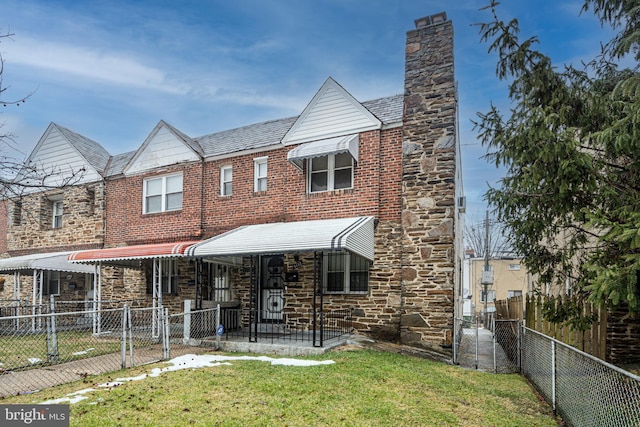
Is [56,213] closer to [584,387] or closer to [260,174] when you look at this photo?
[260,174]

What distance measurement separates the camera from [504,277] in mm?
40719

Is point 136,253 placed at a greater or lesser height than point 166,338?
greater

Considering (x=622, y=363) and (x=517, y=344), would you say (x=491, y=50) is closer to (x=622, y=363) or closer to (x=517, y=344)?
(x=622, y=363)

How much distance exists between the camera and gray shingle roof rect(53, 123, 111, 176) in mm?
18406

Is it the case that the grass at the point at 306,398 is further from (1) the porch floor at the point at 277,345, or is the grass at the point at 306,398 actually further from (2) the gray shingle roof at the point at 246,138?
(2) the gray shingle roof at the point at 246,138

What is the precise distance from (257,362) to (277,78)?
12.2 meters

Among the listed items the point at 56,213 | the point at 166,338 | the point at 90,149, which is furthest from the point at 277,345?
the point at 56,213

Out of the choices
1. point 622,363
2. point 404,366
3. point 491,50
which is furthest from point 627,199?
point 404,366

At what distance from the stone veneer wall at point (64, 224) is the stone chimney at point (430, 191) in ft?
41.2

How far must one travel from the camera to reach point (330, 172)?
532 inches

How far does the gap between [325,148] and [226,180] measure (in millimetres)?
4459

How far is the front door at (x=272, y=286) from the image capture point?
46.4ft

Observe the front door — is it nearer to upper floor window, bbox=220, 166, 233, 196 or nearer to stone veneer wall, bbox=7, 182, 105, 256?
upper floor window, bbox=220, 166, 233, 196

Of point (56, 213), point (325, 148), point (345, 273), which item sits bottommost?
point (345, 273)
